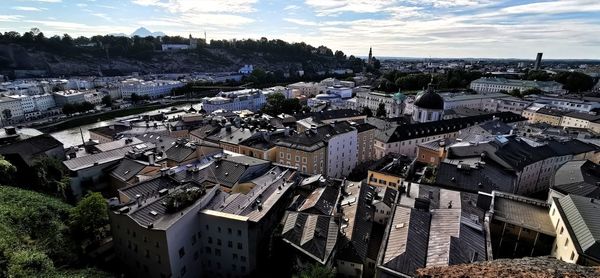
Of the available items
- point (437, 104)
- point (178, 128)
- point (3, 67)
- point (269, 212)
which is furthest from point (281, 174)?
point (3, 67)

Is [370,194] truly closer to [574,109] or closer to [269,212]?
[269,212]

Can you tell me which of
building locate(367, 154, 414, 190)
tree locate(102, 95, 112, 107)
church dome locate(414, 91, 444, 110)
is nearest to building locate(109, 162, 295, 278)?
building locate(367, 154, 414, 190)

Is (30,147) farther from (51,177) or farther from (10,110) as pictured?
(10,110)

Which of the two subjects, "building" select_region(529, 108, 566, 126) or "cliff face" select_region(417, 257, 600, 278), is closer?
"cliff face" select_region(417, 257, 600, 278)

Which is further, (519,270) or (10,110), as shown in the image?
(10,110)

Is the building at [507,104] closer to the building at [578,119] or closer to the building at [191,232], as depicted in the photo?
the building at [578,119]

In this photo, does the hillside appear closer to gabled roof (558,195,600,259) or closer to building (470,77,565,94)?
gabled roof (558,195,600,259)

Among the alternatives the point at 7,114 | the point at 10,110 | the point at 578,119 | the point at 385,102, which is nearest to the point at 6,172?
the point at 7,114
